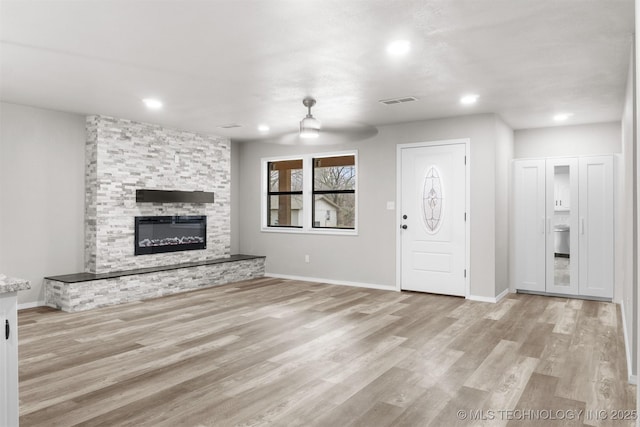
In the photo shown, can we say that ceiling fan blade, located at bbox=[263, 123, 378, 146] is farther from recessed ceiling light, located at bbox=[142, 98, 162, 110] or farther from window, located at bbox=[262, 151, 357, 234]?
window, located at bbox=[262, 151, 357, 234]

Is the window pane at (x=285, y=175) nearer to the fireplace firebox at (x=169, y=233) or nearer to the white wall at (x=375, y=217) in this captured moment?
the white wall at (x=375, y=217)

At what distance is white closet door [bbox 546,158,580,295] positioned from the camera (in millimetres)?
5812

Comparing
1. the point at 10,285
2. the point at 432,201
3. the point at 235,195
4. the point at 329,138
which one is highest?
the point at 329,138

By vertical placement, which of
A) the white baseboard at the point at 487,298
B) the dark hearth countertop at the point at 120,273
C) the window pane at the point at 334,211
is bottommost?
the white baseboard at the point at 487,298

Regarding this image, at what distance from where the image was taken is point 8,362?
183cm

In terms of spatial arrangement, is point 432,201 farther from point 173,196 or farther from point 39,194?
point 39,194

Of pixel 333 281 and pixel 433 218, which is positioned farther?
pixel 333 281

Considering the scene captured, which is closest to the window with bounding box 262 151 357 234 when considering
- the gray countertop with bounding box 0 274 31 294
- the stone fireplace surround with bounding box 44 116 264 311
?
the stone fireplace surround with bounding box 44 116 264 311

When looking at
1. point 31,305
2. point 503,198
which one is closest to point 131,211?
point 31,305

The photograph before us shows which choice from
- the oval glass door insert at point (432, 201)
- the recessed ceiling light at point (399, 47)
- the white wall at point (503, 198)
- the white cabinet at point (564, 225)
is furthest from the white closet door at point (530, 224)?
the recessed ceiling light at point (399, 47)

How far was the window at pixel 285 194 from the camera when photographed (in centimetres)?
746

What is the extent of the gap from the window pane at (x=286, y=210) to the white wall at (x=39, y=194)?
121 inches

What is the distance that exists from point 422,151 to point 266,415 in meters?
4.45

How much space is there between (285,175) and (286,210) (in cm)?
61
